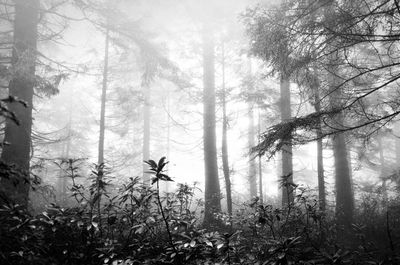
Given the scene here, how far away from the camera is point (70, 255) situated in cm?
422

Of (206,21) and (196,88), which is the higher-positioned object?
(206,21)

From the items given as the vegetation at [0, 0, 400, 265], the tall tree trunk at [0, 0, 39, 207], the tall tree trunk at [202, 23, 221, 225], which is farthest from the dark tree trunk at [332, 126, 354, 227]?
the tall tree trunk at [0, 0, 39, 207]

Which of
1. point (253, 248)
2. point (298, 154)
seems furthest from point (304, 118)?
point (298, 154)

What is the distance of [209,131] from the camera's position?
39.3 ft

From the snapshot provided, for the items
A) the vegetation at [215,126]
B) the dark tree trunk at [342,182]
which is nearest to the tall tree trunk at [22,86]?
the vegetation at [215,126]

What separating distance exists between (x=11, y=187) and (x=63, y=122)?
21976mm

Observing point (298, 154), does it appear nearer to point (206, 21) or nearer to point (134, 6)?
point (206, 21)

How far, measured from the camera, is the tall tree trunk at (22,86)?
300 inches

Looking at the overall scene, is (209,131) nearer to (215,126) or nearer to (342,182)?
(215,126)

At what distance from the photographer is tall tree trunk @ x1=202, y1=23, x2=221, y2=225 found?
34.9 ft

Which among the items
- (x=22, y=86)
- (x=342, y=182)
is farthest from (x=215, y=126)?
(x=22, y=86)

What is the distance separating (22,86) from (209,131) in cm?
694

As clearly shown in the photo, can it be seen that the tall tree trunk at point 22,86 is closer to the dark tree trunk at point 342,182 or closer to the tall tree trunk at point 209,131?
the tall tree trunk at point 209,131

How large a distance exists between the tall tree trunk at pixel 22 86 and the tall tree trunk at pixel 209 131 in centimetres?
611
